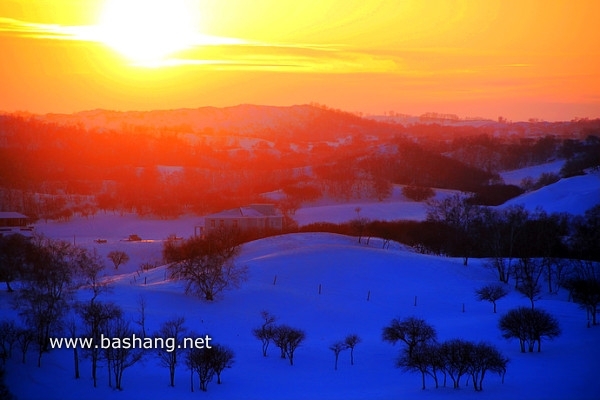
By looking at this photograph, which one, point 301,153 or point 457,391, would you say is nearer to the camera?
point 457,391

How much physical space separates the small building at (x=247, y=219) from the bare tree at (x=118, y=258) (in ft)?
38.9

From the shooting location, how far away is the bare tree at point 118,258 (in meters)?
53.7

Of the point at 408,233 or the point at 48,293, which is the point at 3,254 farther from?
the point at 408,233

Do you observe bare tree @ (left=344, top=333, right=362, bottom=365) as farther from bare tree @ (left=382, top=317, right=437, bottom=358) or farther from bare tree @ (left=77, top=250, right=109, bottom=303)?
bare tree @ (left=77, top=250, right=109, bottom=303)

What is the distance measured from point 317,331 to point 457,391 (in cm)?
971

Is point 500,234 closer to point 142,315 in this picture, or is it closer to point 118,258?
point 142,315

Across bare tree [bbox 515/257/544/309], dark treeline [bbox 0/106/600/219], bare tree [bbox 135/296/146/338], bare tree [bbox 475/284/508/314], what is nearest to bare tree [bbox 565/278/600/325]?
bare tree [bbox 475/284/508/314]

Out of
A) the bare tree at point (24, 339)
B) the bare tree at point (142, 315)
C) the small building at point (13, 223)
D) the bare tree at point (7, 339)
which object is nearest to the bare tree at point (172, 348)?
the bare tree at point (142, 315)

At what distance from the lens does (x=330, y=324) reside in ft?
104

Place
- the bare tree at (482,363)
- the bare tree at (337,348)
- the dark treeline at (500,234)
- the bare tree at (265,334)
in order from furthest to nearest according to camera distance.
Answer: the dark treeline at (500,234) → the bare tree at (265,334) → the bare tree at (337,348) → the bare tree at (482,363)

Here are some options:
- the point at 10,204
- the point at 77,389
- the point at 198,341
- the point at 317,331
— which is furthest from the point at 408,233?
the point at 10,204

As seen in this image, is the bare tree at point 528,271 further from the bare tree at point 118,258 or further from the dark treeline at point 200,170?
the dark treeline at point 200,170

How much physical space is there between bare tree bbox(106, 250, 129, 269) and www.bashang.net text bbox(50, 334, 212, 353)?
2859 cm

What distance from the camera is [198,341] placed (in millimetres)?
26672
